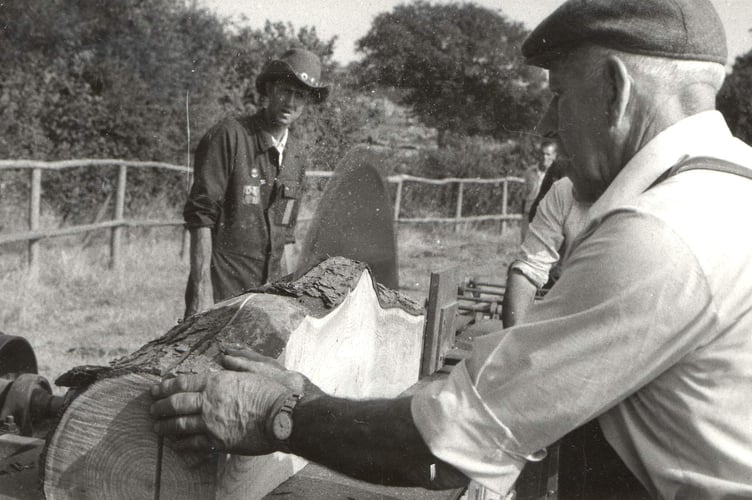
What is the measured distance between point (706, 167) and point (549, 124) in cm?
33

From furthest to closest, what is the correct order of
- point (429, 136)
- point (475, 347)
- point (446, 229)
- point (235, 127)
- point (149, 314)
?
point (429, 136) < point (446, 229) < point (149, 314) < point (235, 127) < point (475, 347)

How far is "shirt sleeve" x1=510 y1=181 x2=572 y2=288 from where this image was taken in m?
3.50

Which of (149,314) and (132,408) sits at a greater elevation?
(132,408)

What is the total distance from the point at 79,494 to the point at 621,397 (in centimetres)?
116

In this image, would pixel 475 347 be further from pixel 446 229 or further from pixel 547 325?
pixel 446 229

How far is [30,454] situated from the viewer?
198cm

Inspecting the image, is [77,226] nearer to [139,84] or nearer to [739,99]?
[139,84]

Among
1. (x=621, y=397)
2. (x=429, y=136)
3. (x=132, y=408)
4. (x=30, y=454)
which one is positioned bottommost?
(x=30, y=454)

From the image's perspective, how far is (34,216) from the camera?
6.89 meters

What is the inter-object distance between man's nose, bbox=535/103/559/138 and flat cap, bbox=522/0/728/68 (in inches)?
4.9

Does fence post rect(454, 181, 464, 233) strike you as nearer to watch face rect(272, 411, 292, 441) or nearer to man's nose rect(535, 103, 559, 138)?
man's nose rect(535, 103, 559, 138)

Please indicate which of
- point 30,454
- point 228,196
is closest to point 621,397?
point 30,454

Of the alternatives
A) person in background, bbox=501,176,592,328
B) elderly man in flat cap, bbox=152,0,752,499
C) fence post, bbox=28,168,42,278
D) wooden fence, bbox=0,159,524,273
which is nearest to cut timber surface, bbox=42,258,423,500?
elderly man in flat cap, bbox=152,0,752,499

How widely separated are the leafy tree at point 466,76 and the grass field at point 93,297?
9045 mm
